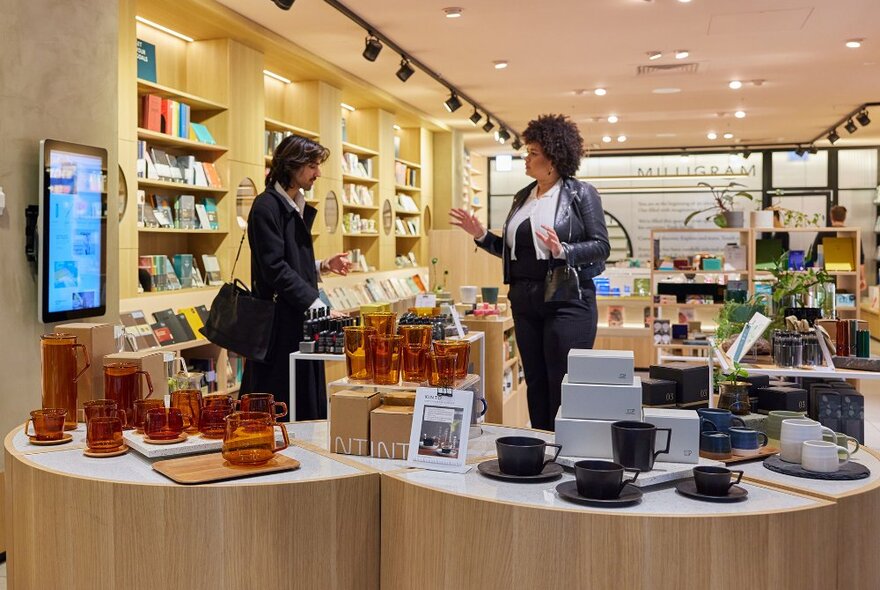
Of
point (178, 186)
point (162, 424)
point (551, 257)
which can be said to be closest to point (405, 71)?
point (178, 186)

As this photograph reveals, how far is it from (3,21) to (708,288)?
22.8 feet

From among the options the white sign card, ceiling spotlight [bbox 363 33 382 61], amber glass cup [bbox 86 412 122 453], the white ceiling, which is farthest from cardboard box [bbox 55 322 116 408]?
ceiling spotlight [bbox 363 33 382 61]

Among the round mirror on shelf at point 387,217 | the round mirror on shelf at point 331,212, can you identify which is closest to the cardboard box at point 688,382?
the round mirror on shelf at point 331,212

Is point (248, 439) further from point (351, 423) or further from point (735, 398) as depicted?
point (735, 398)

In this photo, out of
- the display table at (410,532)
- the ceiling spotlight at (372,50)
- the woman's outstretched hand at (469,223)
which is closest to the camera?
the display table at (410,532)

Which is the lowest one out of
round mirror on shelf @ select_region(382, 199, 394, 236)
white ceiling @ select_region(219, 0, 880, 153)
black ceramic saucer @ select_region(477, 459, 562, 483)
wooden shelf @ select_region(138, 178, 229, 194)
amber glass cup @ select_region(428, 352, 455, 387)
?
black ceramic saucer @ select_region(477, 459, 562, 483)

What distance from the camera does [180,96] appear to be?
6305mm

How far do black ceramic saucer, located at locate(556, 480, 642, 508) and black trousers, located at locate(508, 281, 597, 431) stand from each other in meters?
1.81

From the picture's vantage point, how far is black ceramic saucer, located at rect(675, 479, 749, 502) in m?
1.93

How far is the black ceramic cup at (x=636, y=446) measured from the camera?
207cm

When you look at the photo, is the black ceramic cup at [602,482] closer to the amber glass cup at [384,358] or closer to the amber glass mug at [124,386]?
the amber glass cup at [384,358]

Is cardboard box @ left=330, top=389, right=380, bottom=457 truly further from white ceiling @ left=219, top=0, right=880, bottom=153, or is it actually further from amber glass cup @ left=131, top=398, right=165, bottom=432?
white ceiling @ left=219, top=0, right=880, bottom=153

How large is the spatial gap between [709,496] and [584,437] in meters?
0.36

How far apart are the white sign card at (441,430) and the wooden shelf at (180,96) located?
4.30 meters
